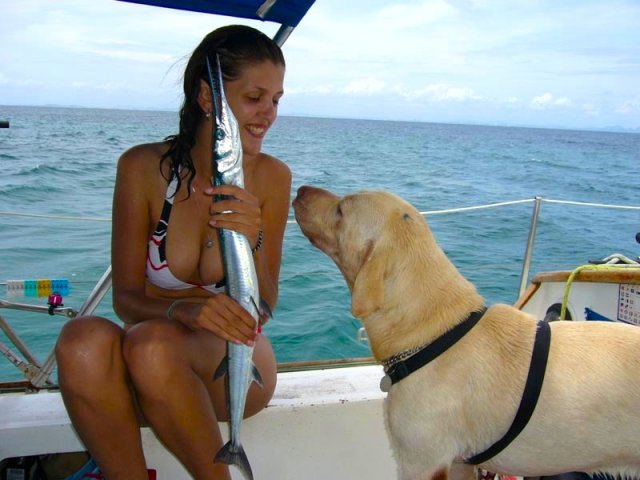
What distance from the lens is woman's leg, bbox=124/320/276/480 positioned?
1.96 metres

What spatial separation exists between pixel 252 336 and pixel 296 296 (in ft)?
20.4

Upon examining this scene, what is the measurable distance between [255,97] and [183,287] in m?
0.86

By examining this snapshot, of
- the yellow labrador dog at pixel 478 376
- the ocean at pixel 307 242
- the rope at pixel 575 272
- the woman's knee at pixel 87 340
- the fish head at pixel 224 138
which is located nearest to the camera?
the fish head at pixel 224 138

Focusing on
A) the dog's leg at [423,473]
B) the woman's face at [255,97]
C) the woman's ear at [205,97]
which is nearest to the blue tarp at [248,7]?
the woman's face at [255,97]

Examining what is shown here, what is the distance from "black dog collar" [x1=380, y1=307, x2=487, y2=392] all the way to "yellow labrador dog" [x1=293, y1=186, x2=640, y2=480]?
0.01m

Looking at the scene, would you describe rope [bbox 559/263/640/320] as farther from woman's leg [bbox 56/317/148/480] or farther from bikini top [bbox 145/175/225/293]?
woman's leg [bbox 56/317/148/480]

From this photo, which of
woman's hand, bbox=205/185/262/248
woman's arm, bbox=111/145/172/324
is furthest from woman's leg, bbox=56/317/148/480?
woman's hand, bbox=205/185/262/248

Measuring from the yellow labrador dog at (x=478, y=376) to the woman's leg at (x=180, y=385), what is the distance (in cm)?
61

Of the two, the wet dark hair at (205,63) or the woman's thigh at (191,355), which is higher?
the wet dark hair at (205,63)

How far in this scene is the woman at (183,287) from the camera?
195cm

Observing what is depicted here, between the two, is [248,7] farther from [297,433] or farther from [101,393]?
[297,433]

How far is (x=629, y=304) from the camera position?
8.41ft

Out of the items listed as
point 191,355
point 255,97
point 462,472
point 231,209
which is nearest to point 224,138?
point 231,209

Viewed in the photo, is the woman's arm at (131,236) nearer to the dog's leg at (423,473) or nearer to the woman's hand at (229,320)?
the woman's hand at (229,320)
